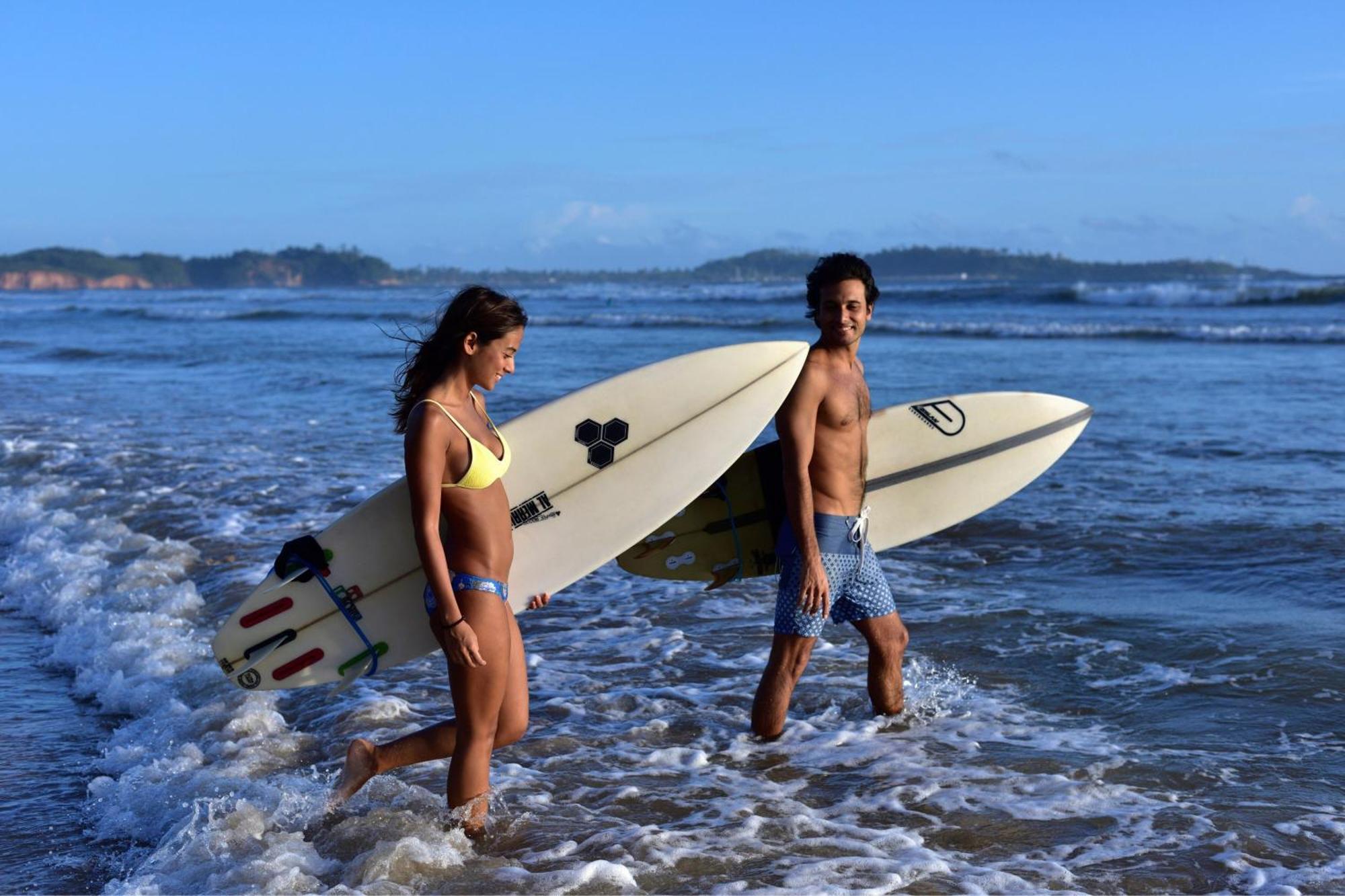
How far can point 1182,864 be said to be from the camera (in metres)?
3.40

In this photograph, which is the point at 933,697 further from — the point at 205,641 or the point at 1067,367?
the point at 1067,367

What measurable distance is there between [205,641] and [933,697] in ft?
11.1

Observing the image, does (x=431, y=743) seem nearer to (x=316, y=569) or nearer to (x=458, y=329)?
(x=316, y=569)

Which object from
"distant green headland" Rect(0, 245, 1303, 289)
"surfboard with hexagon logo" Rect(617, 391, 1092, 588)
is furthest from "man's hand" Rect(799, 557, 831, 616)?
"distant green headland" Rect(0, 245, 1303, 289)

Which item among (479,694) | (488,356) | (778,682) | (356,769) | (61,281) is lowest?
(356,769)

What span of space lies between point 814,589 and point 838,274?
106cm

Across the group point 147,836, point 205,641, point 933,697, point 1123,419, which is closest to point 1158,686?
point 933,697

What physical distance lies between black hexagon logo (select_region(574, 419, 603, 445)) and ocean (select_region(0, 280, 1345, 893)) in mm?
1131

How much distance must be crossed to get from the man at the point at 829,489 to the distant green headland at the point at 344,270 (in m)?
85.1

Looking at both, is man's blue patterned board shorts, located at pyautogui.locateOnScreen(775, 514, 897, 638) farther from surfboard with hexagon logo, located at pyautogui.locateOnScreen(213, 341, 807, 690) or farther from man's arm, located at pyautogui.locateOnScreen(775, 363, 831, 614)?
surfboard with hexagon logo, located at pyautogui.locateOnScreen(213, 341, 807, 690)

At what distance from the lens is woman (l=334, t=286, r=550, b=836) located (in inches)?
126

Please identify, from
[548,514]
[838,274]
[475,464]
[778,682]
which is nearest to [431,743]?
[475,464]

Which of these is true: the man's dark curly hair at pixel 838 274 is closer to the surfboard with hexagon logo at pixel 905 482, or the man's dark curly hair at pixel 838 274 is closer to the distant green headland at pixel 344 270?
the surfboard with hexagon logo at pixel 905 482

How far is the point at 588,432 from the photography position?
14.8ft
